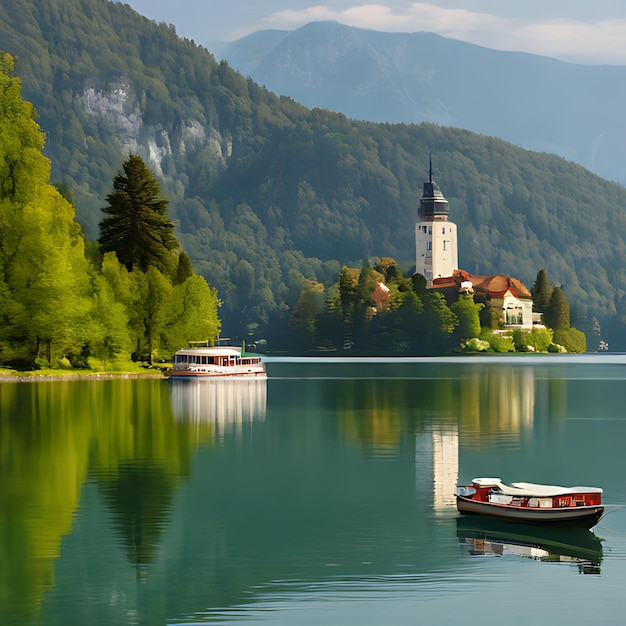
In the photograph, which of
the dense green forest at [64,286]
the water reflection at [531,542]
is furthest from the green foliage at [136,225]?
the water reflection at [531,542]

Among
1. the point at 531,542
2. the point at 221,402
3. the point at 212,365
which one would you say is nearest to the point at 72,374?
the point at 212,365

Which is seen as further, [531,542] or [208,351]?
[208,351]

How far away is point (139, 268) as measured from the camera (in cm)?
12744

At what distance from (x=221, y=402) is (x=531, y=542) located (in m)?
55.6

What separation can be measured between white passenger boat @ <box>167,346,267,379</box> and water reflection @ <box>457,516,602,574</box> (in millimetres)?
78302

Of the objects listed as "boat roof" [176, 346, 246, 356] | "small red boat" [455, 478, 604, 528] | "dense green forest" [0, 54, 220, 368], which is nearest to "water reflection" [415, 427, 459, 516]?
"small red boat" [455, 478, 604, 528]

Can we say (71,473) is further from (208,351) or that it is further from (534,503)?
(208,351)

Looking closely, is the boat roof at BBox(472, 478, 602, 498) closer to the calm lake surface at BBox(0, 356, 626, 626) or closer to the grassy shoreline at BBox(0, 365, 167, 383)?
the calm lake surface at BBox(0, 356, 626, 626)

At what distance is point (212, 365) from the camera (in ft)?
389

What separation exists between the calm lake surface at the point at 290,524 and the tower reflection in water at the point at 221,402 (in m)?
0.87

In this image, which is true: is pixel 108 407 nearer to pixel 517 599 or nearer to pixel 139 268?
pixel 517 599

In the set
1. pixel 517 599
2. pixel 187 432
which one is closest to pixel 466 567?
pixel 517 599

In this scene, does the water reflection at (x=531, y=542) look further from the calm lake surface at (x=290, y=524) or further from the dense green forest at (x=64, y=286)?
the dense green forest at (x=64, y=286)

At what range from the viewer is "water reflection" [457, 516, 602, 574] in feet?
95.8
